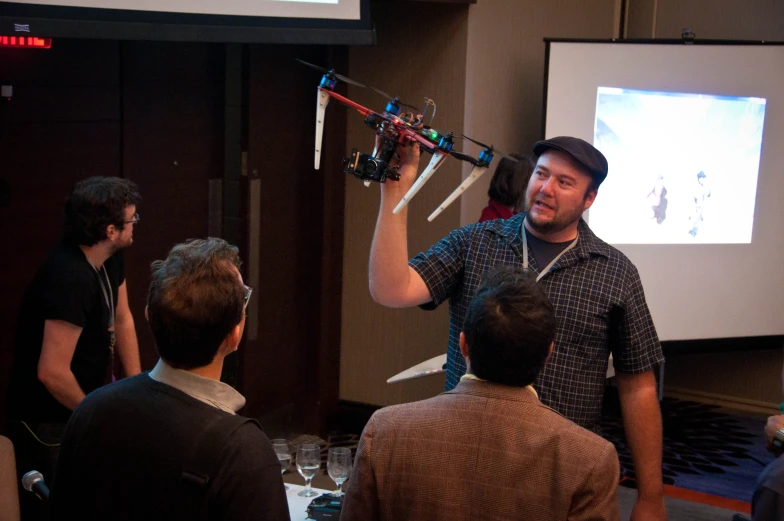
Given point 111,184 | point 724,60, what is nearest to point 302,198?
point 111,184

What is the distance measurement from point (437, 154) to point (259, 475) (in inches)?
38.1

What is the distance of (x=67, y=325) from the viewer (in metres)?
2.64

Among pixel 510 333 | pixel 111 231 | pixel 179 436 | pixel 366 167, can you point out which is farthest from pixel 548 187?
pixel 111 231

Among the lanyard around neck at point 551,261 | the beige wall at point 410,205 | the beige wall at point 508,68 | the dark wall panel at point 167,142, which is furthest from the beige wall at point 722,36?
the lanyard around neck at point 551,261

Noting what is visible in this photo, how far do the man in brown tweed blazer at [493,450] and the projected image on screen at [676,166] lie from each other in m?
3.09

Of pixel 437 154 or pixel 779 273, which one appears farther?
pixel 779 273

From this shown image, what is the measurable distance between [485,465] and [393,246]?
776mm

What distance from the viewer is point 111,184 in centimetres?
287

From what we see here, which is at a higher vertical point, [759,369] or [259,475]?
[259,475]

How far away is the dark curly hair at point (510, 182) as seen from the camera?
376 cm

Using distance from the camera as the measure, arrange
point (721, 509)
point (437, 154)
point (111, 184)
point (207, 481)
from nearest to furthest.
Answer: point (207, 481), point (437, 154), point (111, 184), point (721, 509)

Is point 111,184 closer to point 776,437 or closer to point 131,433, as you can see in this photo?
point 131,433

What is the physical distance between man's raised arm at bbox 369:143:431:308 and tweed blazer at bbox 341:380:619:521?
2.11ft

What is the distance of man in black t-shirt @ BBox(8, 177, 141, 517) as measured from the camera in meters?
2.64
